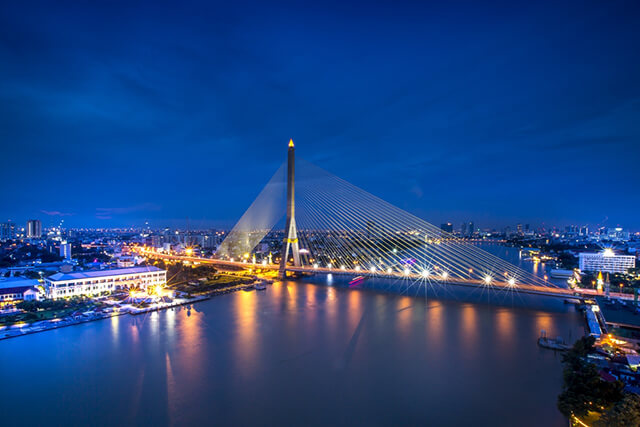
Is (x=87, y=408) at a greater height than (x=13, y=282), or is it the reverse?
(x=13, y=282)

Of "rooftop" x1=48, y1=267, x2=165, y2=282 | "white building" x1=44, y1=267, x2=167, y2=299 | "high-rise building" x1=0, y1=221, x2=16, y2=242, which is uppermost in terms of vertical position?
"high-rise building" x1=0, y1=221, x2=16, y2=242

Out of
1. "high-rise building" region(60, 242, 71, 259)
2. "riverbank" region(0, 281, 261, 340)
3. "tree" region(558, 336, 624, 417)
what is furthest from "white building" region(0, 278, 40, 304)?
"high-rise building" region(60, 242, 71, 259)

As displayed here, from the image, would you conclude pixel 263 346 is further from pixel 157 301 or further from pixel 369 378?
pixel 157 301

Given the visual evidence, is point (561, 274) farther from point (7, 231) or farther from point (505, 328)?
point (7, 231)

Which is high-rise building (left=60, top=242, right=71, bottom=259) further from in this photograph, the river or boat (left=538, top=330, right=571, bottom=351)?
boat (left=538, top=330, right=571, bottom=351)

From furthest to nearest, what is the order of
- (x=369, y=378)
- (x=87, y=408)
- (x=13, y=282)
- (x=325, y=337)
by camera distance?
(x=13, y=282) → (x=325, y=337) → (x=369, y=378) → (x=87, y=408)

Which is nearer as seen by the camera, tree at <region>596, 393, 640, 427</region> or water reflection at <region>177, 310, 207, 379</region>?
tree at <region>596, 393, 640, 427</region>

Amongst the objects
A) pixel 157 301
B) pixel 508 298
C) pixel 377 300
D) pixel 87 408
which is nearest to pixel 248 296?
pixel 157 301
